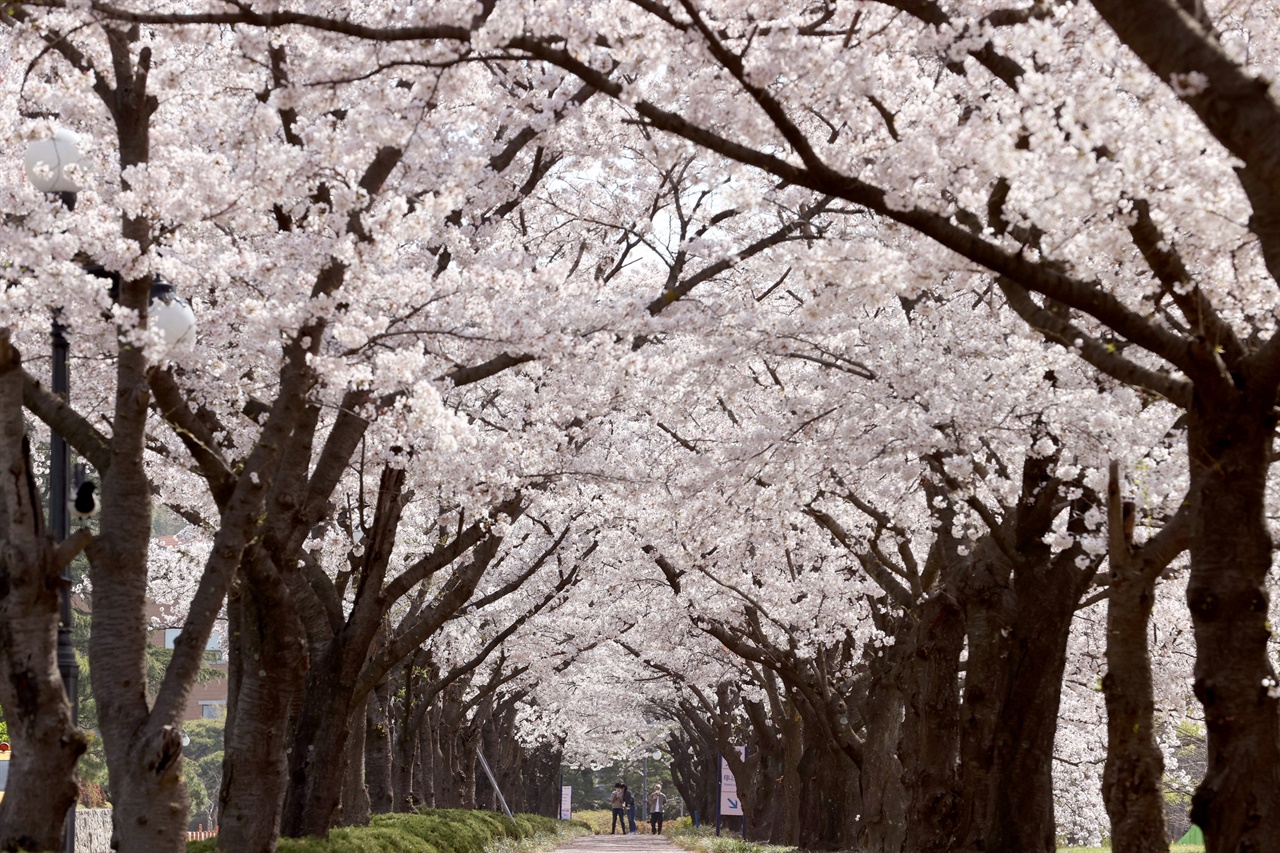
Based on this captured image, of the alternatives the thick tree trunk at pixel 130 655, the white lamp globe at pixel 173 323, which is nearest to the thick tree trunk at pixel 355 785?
the thick tree trunk at pixel 130 655

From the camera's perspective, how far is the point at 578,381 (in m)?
15.2

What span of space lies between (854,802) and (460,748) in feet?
55.5

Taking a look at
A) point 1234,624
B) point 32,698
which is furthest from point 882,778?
Answer: point 32,698

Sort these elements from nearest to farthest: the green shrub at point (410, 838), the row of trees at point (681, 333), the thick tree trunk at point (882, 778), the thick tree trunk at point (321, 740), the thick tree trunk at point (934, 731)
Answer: the row of trees at point (681, 333), the green shrub at point (410, 838), the thick tree trunk at point (321, 740), the thick tree trunk at point (934, 731), the thick tree trunk at point (882, 778)

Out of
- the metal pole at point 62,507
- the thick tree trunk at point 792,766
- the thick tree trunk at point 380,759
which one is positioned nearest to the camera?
the metal pole at point 62,507

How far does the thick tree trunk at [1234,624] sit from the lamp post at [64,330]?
240 inches

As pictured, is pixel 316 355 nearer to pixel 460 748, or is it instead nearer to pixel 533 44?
pixel 533 44

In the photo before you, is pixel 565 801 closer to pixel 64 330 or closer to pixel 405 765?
pixel 405 765

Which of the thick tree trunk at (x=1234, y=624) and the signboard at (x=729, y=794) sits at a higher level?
the thick tree trunk at (x=1234, y=624)

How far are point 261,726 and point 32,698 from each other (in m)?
2.25

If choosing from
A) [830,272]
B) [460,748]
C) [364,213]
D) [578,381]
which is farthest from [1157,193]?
[460,748]

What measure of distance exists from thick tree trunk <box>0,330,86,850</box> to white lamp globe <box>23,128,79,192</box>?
80.2 inches

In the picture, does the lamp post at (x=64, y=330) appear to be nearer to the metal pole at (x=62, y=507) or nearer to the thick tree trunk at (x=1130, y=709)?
the metal pole at (x=62, y=507)

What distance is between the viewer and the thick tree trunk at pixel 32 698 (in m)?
8.27
